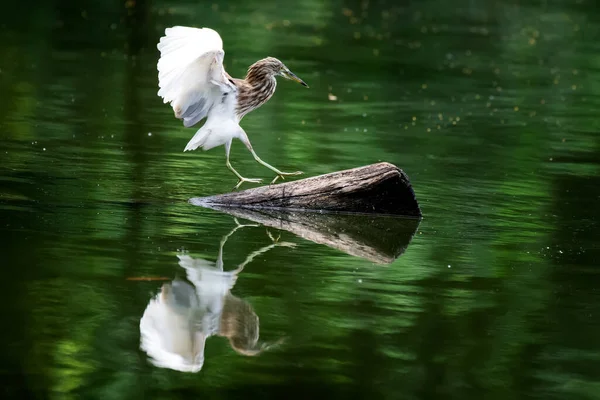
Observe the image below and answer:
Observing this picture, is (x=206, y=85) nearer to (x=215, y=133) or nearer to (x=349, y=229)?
(x=215, y=133)

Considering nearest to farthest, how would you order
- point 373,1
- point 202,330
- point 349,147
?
point 202,330 → point 349,147 → point 373,1

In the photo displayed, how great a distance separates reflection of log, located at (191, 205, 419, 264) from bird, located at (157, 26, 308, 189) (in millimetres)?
407

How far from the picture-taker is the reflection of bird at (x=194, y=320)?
21.3ft

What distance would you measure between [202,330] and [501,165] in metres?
6.71

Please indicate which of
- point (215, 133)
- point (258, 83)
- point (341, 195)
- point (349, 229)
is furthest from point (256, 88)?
point (349, 229)

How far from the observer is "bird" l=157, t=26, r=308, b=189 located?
30.1 feet

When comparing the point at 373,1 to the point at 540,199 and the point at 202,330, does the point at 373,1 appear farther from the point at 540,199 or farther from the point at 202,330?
the point at 202,330

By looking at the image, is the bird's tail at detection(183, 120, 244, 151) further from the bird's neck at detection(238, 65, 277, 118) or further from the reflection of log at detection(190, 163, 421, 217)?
the reflection of log at detection(190, 163, 421, 217)

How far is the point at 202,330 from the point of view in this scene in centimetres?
686

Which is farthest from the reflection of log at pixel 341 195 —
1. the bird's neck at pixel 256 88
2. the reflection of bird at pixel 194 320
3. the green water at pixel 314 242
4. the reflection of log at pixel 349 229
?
the reflection of bird at pixel 194 320

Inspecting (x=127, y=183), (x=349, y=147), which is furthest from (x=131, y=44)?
(x=127, y=183)

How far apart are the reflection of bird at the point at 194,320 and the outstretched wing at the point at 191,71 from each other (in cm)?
174

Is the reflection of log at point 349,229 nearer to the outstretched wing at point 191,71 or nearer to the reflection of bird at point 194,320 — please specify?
the outstretched wing at point 191,71

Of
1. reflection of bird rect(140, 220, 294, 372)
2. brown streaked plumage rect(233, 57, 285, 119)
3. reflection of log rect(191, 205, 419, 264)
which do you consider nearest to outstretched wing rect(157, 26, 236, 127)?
brown streaked plumage rect(233, 57, 285, 119)
